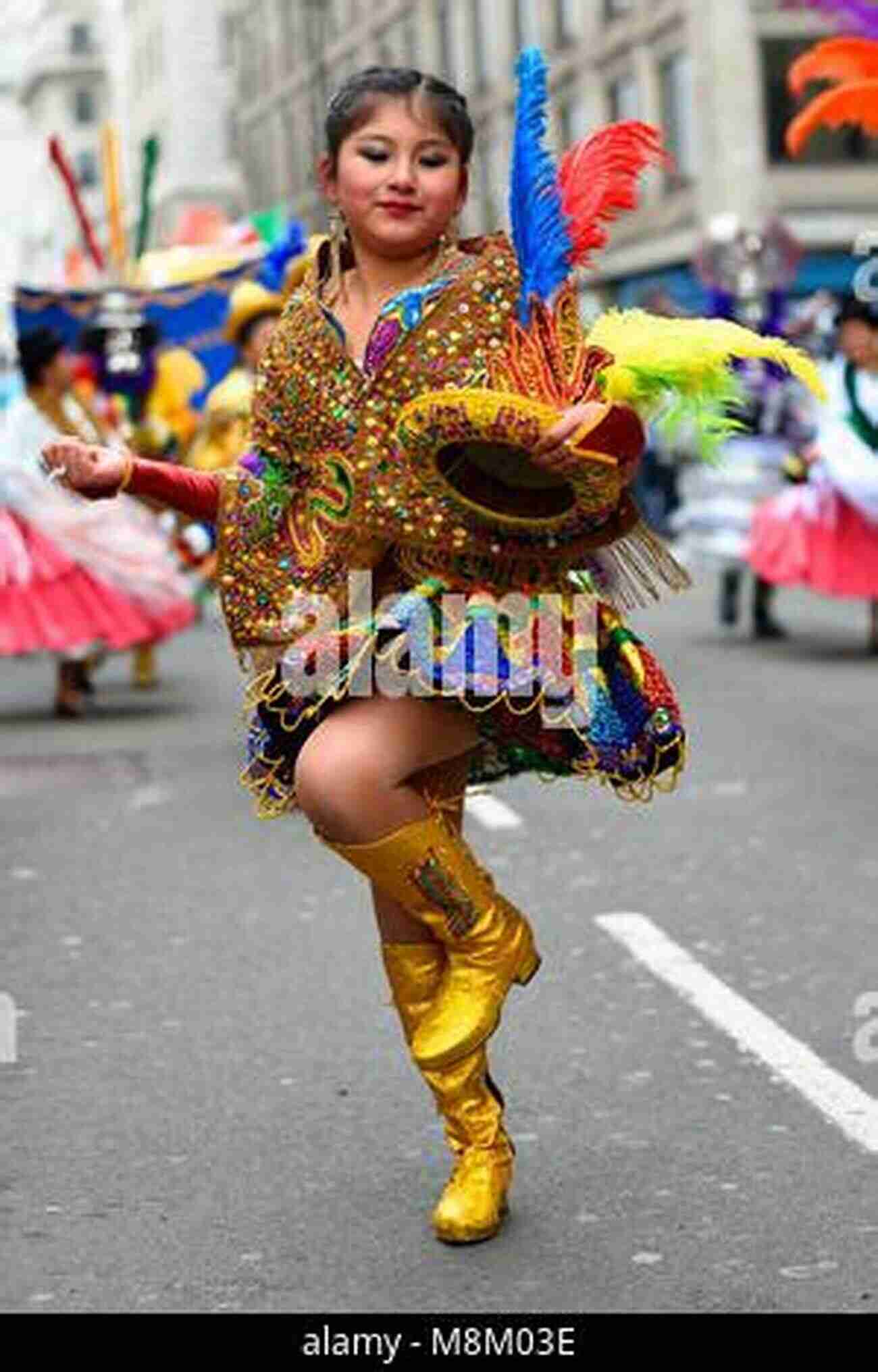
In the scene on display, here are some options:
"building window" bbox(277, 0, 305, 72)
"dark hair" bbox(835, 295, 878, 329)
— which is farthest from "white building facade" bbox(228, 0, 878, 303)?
"building window" bbox(277, 0, 305, 72)

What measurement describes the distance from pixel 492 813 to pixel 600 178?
201 inches

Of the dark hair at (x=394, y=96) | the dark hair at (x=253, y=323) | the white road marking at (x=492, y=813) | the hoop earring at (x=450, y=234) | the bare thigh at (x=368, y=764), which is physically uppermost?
the dark hair at (x=394, y=96)

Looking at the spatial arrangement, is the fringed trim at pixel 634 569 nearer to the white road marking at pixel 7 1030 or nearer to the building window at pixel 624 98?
the white road marking at pixel 7 1030

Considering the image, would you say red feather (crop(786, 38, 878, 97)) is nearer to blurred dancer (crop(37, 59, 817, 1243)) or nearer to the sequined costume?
blurred dancer (crop(37, 59, 817, 1243))

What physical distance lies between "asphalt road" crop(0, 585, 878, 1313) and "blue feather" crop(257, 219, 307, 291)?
2.83 meters

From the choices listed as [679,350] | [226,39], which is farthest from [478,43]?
[679,350]

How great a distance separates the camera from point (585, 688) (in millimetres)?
4195

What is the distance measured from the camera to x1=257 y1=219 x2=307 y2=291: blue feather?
1173cm

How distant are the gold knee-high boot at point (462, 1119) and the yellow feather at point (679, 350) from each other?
37.6 inches

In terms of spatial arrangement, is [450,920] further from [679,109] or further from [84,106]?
[84,106]

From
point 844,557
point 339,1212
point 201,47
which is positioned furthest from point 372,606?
point 201,47

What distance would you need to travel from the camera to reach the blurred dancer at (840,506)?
1345 centimetres

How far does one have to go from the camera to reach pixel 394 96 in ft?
13.6

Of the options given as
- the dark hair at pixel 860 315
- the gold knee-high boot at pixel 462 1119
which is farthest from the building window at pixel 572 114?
the gold knee-high boot at pixel 462 1119
